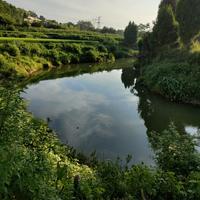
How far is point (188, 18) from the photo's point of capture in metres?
39.6

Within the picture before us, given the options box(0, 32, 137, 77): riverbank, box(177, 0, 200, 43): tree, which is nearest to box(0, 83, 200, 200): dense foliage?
box(0, 32, 137, 77): riverbank

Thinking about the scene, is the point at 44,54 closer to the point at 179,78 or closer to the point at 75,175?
the point at 179,78

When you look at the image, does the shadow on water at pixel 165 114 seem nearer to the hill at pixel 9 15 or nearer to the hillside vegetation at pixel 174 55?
the hillside vegetation at pixel 174 55

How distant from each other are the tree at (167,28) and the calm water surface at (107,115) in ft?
26.9

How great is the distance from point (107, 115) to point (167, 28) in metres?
19.4

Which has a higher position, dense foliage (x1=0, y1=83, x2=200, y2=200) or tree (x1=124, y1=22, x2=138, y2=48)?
dense foliage (x1=0, y1=83, x2=200, y2=200)

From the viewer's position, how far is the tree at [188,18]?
38438mm

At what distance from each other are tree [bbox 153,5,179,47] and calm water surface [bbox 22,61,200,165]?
820 centimetres

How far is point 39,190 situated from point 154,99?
2337 cm

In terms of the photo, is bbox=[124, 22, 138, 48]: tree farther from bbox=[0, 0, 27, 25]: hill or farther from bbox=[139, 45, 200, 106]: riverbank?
bbox=[139, 45, 200, 106]: riverbank

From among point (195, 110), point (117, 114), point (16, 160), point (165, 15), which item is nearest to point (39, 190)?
point (16, 160)

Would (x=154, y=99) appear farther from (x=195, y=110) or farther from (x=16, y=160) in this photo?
(x=16, y=160)

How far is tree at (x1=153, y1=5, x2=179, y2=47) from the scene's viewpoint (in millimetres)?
36731

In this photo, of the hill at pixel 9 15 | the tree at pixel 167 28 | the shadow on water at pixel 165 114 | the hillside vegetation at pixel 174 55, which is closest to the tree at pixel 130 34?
the hill at pixel 9 15
